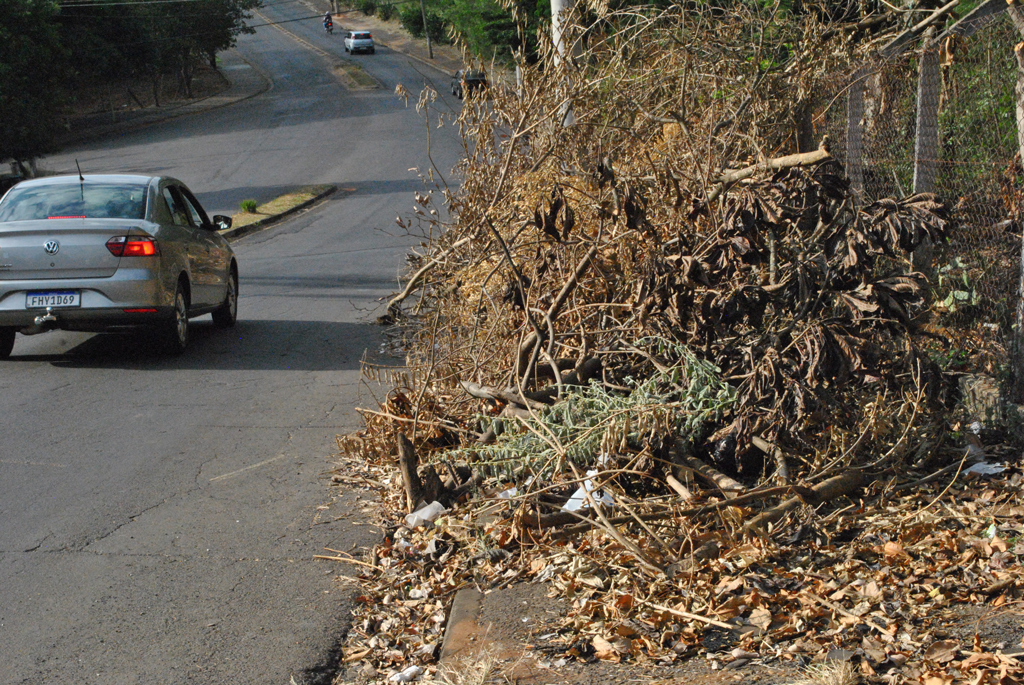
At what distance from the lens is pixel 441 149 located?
36188 millimetres

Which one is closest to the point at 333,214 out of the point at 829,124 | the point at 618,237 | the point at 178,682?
the point at 829,124

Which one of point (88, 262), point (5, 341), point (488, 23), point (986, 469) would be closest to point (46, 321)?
point (88, 262)

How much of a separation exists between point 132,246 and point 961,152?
290 inches

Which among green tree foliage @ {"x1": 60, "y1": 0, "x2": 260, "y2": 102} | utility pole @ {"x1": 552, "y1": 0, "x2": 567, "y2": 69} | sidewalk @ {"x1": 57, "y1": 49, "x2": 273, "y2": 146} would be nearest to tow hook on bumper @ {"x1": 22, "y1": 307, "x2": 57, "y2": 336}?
utility pole @ {"x1": 552, "y1": 0, "x2": 567, "y2": 69}

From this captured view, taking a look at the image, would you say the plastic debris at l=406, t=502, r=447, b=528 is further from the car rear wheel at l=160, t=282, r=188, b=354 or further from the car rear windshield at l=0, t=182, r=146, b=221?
the car rear windshield at l=0, t=182, r=146, b=221

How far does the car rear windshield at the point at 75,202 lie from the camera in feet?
32.7

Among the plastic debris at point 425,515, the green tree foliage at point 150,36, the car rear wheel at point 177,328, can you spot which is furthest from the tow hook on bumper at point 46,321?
the green tree foliage at point 150,36

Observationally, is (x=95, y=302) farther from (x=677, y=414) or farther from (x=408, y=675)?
(x=408, y=675)

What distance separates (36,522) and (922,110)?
6.42m

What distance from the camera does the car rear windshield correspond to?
9.98m

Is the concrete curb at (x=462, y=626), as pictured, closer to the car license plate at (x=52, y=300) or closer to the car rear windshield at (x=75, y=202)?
the car license plate at (x=52, y=300)

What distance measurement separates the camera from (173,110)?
5525 cm

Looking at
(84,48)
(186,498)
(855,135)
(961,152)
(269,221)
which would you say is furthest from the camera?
(84,48)

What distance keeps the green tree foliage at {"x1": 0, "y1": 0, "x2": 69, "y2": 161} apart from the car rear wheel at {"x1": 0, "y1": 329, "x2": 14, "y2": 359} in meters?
27.2
